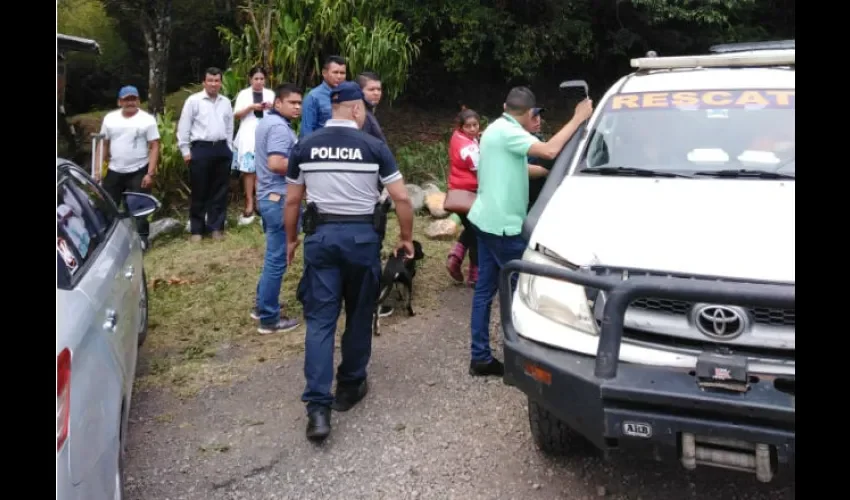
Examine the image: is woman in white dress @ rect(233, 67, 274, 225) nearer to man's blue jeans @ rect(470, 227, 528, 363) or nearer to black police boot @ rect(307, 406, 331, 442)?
man's blue jeans @ rect(470, 227, 528, 363)

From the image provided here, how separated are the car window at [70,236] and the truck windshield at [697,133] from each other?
8.23 feet

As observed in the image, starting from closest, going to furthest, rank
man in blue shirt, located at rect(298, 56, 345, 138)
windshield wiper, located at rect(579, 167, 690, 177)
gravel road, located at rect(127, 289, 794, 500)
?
1. gravel road, located at rect(127, 289, 794, 500)
2. windshield wiper, located at rect(579, 167, 690, 177)
3. man in blue shirt, located at rect(298, 56, 345, 138)

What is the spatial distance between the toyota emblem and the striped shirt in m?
1.87

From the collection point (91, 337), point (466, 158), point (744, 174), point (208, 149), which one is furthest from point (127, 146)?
point (744, 174)

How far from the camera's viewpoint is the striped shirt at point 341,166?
3.89 m

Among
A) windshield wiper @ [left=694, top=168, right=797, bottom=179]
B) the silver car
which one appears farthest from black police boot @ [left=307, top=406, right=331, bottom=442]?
windshield wiper @ [left=694, top=168, right=797, bottom=179]

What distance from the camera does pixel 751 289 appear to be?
255 cm

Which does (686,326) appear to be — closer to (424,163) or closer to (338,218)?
(338,218)

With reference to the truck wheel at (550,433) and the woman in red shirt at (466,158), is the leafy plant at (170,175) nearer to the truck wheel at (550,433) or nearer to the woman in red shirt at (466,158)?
the woman in red shirt at (466,158)

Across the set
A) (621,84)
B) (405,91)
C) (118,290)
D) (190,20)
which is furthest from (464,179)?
(190,20)

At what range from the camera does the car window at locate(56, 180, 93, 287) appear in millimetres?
2795

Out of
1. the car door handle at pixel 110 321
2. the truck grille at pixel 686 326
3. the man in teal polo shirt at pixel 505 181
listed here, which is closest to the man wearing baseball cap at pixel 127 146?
the man in teal polo shirt at pixel 505 181
